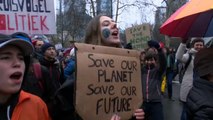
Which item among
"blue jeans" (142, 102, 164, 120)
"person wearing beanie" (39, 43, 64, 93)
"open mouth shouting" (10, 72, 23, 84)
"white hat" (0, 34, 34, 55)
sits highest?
A: "white hat" (0, 34, 34, 55)

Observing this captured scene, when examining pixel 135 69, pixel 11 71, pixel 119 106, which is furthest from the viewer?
pixel 135 69

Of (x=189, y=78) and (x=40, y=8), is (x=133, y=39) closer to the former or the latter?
(x=189, y=78)

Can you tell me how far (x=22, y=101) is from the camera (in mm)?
2312

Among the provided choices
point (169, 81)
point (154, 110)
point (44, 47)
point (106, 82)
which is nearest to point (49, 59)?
point (44, 47)

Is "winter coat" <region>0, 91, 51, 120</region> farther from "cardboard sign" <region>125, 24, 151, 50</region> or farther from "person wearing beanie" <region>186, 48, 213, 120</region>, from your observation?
"cardboard sign" <region>125, 24, 151, 50</region>

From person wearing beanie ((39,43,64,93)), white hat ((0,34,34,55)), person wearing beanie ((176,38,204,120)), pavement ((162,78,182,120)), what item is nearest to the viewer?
white hat ((0,34,34,55))

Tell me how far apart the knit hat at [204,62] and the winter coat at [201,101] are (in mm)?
67

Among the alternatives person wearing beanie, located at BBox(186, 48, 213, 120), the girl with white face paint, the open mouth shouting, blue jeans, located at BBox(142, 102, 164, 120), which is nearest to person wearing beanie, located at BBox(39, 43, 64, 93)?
blue jeans, located at BBox(142, 102, 164, 120)

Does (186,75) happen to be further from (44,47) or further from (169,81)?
(169,81)

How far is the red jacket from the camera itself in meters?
2.26

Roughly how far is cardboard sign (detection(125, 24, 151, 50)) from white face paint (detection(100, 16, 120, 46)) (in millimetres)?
5806

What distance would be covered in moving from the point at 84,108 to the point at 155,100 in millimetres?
4030

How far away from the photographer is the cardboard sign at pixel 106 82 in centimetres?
246

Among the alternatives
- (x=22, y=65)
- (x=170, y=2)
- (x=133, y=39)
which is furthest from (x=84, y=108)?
(x=170, y=2)
